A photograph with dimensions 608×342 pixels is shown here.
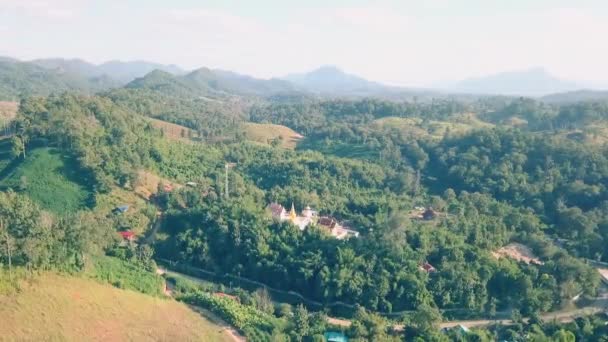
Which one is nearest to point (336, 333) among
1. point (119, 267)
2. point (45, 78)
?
point (119, 267)

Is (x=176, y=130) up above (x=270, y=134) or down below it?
above

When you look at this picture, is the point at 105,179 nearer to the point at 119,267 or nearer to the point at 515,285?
the point at 119,267

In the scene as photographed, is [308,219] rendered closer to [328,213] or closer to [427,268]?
[328,213]

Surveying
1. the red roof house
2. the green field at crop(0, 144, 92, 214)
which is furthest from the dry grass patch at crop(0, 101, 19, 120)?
the red roof house

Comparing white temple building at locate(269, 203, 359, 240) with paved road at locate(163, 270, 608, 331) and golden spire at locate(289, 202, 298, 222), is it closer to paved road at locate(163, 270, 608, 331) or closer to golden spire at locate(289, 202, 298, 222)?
golden spire at locate(289, 202, 298, 222)

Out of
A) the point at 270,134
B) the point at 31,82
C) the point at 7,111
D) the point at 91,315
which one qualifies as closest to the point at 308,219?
the point at 91,315

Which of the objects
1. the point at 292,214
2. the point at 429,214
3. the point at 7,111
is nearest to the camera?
the point at 292,214

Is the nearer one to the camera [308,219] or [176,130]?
[308,219]

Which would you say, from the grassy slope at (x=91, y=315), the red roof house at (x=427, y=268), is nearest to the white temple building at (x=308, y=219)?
the red roof house at (x=427, y=268)
